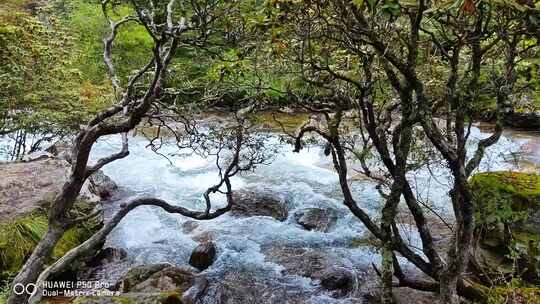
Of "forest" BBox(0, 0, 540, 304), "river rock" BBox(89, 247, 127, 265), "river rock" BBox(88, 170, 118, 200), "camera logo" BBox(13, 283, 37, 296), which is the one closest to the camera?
"camera logo" BBox(13, 283, 37, 296)

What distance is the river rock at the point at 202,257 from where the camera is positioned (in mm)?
8164

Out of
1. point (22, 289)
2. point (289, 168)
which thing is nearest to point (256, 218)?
point (289, 168)

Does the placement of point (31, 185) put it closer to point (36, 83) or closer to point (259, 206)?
point (36, 83)

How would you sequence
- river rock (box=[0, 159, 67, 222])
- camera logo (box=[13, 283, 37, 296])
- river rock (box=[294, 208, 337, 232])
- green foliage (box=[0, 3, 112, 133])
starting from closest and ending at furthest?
camera logo (box=[13, 283, 37, 296]) → river rock (box=[0, 159, 67, 222]) → green foliage (box=[0, 3, 112, 133]) → river rock (box=[294, 208, 337, 232])

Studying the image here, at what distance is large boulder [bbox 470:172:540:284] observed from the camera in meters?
6.23

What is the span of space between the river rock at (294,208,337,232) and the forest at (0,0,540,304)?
38 millimetres

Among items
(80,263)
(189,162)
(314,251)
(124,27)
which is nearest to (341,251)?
(314,251)

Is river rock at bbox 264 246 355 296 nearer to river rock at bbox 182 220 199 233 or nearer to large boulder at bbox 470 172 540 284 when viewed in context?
river rock at bbox 182 220 199 233

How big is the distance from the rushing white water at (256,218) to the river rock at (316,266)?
0.16m

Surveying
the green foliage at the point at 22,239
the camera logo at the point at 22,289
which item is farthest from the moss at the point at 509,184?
the green foliage at the point at 22,239

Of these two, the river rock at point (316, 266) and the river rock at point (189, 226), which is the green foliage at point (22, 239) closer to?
the river rock at point (189, 226)

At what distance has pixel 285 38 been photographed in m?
5.37

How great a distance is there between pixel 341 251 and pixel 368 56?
4.60 m

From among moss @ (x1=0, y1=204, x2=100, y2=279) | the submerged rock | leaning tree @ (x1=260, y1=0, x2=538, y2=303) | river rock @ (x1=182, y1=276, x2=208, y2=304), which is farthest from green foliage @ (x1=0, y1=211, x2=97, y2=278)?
leaning tree @ (x1=260, y1=0, x2=538, y2=303)
